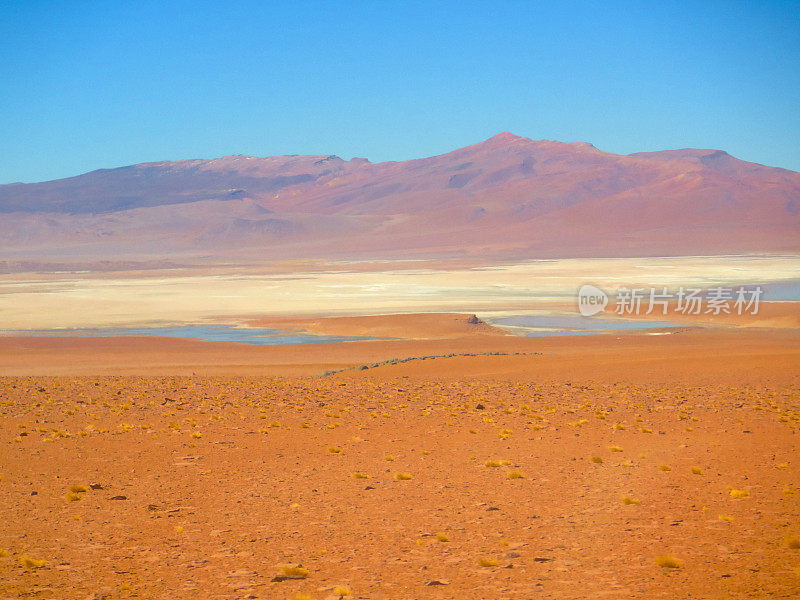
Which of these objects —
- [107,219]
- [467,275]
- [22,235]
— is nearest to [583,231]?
[467,275]

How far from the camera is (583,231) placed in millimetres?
152750

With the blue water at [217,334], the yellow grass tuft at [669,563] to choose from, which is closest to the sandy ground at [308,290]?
the blue water at [217,334]

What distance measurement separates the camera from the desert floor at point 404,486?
6.14 metres

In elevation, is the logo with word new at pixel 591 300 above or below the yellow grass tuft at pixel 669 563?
above

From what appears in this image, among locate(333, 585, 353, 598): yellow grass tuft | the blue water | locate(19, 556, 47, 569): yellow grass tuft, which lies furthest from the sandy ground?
locate(333, 585, 353, 598): yellow grass tuft

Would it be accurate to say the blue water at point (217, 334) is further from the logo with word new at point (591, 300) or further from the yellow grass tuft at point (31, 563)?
the yellow grass tuft at point (31, 563)

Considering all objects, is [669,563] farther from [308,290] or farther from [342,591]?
[308,290]

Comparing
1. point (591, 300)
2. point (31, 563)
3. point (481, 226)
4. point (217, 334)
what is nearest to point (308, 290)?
point (591, 300)

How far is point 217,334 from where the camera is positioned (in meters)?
33.8

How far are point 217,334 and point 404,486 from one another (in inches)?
1012

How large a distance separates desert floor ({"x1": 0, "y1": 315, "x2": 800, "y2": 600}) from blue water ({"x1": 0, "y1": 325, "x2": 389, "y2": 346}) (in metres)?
12.8

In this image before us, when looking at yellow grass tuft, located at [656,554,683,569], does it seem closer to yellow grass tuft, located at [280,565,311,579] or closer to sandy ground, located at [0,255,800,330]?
yellow grass tuft, located at [280,565,311,579]

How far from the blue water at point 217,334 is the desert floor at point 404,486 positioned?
12772 mm

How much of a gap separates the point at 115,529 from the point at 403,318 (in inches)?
1118
